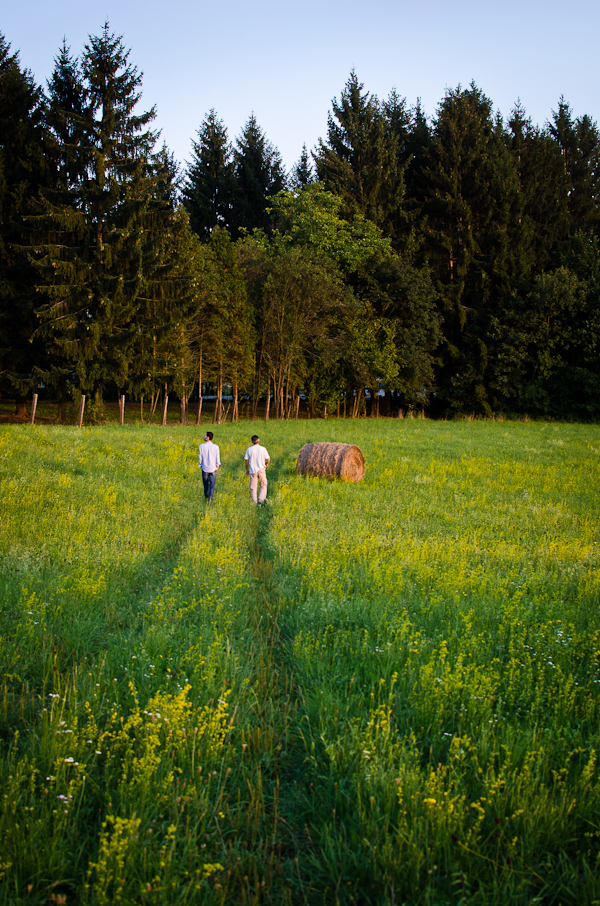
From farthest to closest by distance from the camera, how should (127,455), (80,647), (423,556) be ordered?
1. (127,455)
2. (423,556)
3. (80,647)

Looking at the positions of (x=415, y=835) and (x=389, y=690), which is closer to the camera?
(x=415, y=835)

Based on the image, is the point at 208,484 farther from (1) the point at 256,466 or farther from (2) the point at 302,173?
(2) the point at 302,173

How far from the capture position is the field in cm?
296

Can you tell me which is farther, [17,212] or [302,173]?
[302,173]

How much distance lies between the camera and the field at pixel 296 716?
2959mm

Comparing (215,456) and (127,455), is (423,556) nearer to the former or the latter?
(215,456)

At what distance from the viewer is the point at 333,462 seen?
14984 mm

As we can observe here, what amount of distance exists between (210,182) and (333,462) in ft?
188

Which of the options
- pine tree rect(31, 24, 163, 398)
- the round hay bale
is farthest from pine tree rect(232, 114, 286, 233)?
the round hay bale

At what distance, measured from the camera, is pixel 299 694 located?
4.57 metres

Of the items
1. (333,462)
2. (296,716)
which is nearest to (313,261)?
(333,462)

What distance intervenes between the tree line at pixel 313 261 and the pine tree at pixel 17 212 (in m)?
0.14

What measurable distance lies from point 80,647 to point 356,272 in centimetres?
4532

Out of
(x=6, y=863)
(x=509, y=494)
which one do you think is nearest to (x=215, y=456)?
(x=509, y=494)
